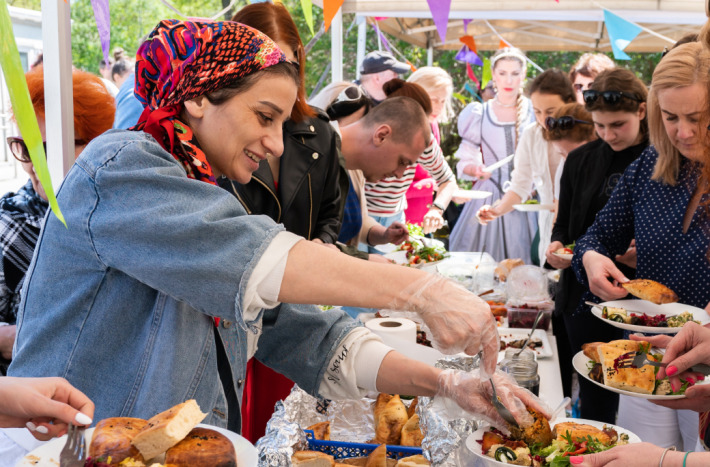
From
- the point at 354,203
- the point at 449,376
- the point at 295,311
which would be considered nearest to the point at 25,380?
the point at 295,311

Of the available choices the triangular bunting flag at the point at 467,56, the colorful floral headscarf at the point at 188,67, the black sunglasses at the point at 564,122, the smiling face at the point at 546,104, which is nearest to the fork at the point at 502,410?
the colorful floral headscarf at the point at 188,67

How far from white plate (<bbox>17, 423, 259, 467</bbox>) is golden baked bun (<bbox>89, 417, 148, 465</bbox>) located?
4cm

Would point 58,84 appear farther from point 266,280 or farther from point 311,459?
point 311,459

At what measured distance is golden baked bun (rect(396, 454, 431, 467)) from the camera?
1.50 meters

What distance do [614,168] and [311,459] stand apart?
2.57 meters

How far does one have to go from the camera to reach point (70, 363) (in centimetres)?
130

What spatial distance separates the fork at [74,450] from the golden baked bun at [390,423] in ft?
2.96

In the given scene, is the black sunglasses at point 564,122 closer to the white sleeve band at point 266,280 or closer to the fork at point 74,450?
the white sleeve band at point 266,280

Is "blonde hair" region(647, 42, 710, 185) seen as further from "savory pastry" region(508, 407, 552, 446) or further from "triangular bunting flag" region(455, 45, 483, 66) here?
"triangular bunting flag" region(455, 45, 483, 66)

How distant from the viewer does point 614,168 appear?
344 cm

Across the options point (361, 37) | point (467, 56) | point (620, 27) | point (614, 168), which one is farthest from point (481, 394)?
point (467, 56)

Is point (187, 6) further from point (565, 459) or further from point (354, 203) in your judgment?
point (565, 459)

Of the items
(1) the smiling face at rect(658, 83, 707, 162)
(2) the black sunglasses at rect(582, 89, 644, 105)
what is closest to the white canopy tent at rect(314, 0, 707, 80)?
(2) the black sunglasses at rect(582, 89, 644, 105)

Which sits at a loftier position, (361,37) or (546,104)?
(361,37)
